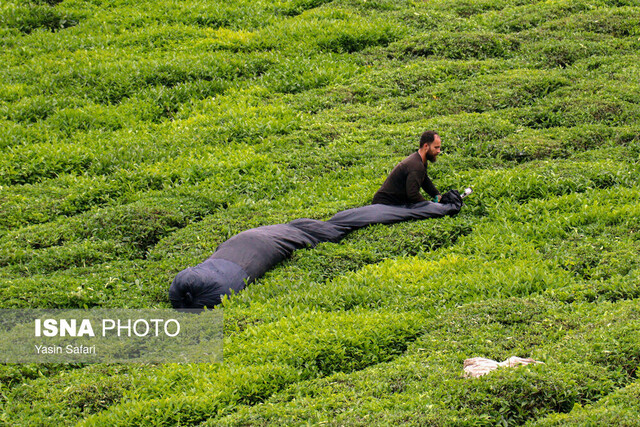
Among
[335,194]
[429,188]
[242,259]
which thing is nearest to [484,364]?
[242,259]

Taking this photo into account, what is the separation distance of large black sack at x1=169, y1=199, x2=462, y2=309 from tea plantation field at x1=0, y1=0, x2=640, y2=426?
0.26 metres

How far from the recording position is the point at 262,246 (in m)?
9.85

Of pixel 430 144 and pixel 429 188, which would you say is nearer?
pixel 430 144

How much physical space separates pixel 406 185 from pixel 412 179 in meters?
0.16

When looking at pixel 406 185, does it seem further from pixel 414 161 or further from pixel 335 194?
pixel 335 194

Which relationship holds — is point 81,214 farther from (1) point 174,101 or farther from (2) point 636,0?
(2) point 636,0

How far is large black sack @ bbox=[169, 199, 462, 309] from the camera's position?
9.01m

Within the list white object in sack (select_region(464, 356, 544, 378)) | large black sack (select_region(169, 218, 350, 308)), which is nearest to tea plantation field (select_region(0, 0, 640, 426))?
white object in sack (select_region(464, 356, 544, 378))

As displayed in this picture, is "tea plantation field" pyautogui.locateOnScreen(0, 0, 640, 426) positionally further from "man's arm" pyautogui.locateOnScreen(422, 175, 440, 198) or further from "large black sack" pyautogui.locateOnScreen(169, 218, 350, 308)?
"man's arm" pyautogui.locateOnScreen(422, 175, 440, 198)

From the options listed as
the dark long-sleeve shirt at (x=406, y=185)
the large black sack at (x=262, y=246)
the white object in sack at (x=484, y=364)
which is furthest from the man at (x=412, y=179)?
the white object in sack at (x=484, y=364)

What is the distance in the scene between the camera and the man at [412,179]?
11.0 metres

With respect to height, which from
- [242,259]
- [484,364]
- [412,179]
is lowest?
[484,364]

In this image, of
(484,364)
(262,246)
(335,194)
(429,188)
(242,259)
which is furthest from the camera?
(335,194)

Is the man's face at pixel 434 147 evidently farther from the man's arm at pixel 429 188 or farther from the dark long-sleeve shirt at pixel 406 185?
the man's arm at pixel 429 188
